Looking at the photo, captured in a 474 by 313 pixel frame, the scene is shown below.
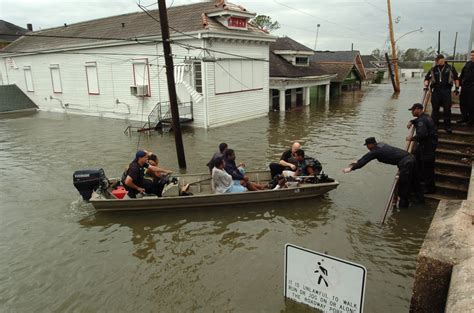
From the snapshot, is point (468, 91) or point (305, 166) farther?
point (305, 166)

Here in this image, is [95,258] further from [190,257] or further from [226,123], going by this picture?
[226,123]

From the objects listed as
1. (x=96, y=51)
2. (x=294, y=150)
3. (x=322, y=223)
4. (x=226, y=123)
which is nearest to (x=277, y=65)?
(x=226, y=123)

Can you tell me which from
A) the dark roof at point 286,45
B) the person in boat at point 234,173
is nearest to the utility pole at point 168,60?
the person in boat at point 234,173

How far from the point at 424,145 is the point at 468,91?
2.40 m

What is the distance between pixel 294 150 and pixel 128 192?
14.7 ft

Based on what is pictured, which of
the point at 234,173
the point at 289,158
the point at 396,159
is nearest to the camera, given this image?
the point at 396,159

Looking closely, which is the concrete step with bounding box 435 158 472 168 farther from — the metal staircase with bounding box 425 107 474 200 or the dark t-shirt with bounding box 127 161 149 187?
the dark t-shirt with bounding box 127 161 149 187

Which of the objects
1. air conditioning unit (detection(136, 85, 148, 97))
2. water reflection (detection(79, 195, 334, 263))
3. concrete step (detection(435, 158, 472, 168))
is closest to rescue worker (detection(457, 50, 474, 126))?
concrete step (detection(435, 158, 472, 168))

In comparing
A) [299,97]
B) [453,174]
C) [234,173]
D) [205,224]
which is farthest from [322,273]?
[299,97]

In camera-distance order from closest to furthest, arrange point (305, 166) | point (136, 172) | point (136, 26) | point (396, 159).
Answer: point (396, 159), point (136, 172), point (305, 166), point (136, 26)

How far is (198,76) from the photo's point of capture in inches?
770

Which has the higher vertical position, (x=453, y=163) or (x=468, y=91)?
(x=468, y=91)

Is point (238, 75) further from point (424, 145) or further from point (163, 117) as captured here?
point (424, 145)

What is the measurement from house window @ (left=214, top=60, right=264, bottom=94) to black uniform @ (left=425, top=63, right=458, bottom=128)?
12.0m
